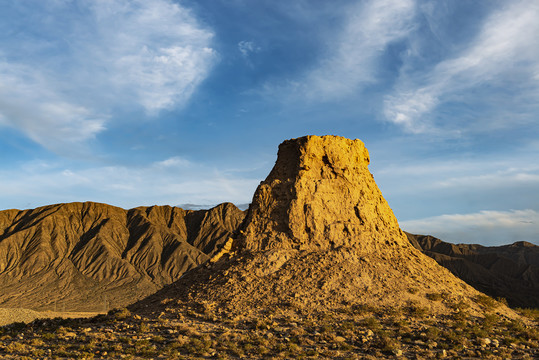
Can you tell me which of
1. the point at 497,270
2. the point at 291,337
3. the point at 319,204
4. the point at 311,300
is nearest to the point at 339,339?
the point at 291,337

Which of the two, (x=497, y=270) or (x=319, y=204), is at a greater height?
(x=319, y=204)

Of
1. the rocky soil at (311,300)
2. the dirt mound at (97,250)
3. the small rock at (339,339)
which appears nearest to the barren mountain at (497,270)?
the dirt mound at (97,250)

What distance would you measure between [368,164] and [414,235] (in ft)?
387

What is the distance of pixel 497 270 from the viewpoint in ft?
352

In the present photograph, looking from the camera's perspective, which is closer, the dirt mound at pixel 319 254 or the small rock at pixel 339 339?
the small rock at pixel 339 339

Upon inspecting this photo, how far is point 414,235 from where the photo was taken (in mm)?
133500

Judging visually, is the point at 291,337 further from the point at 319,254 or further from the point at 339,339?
the point at 319,254

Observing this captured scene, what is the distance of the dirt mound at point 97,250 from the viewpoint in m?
78.6

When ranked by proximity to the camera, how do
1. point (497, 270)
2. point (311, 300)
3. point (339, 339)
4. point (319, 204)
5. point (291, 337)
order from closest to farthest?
point (339, 339) < point (291, 337) < point (311, 300) < point (319, 204) < point (497, 270)

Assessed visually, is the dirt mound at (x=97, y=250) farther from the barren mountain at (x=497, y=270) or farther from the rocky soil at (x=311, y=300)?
the rocky soil at (x=311, y=300)

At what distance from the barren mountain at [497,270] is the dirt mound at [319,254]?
65139mm

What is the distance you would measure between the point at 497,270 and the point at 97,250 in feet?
297

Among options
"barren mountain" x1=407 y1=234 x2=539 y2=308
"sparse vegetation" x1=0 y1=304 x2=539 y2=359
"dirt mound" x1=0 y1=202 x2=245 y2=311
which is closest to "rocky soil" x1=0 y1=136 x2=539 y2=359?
"sparse vegetation" x1=0 y1=304 x2=539 y2=359

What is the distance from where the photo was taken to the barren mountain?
269 ft
